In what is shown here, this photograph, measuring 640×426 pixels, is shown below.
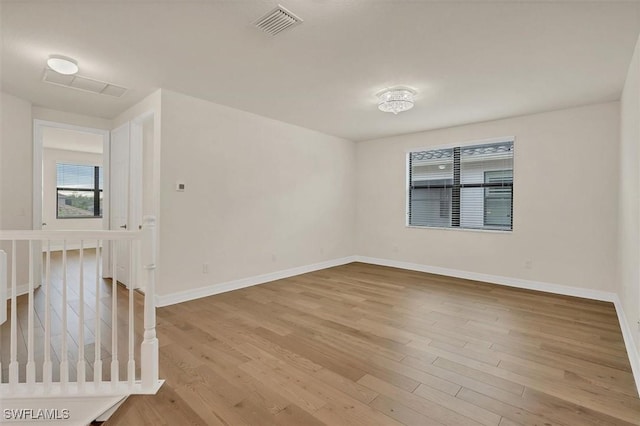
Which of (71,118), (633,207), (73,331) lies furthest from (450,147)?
(71,118)

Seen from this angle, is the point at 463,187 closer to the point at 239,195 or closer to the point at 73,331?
the point at 239,195

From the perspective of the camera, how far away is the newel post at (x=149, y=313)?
80.7 inches

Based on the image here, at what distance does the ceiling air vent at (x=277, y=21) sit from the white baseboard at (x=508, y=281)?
4.60 m

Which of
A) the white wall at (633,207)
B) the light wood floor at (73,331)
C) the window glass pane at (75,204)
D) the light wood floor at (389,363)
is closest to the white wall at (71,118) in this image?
the light wood floor at (73,331)

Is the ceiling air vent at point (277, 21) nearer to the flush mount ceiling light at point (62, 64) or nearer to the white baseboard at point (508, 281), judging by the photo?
the flush mount ceiling light at point (62, 64)

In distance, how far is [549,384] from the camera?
7.02 feet

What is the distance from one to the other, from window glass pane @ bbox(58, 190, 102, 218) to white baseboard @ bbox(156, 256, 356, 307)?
6.81m

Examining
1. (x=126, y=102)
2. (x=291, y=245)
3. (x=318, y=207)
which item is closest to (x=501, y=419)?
(x=291, y=245)

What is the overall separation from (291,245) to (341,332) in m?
2.49

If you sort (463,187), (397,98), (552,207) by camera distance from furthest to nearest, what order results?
(463,187), (552,207), (397,98)

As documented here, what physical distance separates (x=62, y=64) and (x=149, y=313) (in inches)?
102

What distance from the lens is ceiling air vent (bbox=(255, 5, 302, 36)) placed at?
7.09ft

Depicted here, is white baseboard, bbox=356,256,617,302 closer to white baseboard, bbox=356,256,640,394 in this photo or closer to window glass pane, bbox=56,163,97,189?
white baseboard, bbox=356,256,640,394

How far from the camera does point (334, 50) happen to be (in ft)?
8.86
